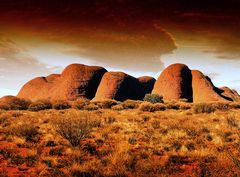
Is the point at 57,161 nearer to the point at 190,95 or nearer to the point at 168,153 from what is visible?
A: the point at 168,153

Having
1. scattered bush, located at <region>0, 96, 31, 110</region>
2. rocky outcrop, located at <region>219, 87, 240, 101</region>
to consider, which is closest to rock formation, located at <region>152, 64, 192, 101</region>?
rocky outcrop, located at <region>219, 87, 240, 101</region>

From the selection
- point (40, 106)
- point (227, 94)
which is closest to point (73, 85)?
point (40, 106)

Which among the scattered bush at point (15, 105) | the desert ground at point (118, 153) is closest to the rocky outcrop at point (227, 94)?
the scattered bush at point (15, 105)

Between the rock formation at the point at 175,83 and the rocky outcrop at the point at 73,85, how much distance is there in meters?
11.5

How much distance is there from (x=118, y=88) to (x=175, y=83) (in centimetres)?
973

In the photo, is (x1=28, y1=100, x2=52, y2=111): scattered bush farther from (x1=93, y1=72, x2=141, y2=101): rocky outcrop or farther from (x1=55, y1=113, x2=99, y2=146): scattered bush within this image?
(x1=55, y1=113, x2=99, y2=146): scattered bush

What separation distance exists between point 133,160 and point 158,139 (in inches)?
133

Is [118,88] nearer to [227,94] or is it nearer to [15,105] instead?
[227,94]

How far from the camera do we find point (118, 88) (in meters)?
45.6

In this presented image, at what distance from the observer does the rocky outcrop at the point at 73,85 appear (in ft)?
152

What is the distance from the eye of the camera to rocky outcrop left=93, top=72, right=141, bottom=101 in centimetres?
4494

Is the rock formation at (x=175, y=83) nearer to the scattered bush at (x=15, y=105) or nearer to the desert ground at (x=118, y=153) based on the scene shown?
the scattered bush at (x=15, y=105)

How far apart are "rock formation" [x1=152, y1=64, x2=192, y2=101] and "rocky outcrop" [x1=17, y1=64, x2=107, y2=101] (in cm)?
1147

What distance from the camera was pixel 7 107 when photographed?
2909 centimetres
